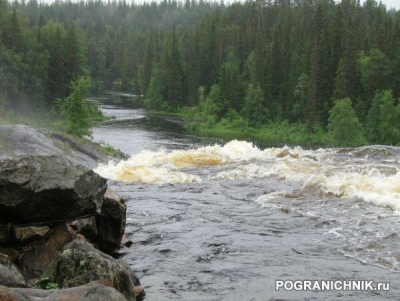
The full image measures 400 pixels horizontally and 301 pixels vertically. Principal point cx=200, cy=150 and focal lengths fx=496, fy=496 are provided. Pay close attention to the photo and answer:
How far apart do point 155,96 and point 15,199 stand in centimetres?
9695

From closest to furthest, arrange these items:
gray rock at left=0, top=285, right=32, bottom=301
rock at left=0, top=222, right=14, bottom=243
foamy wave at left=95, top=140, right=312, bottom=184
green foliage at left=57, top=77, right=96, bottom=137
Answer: gray rock at left=0, top=285, right=32, bottom=301, rock at left=0, top=222, right=14, bottom=243, foamy wave at left=95, top=140, right=312, bottom=184, green foliage at left=57, top=77, right=96, bottom=137

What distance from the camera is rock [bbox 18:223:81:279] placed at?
1159 centimetres

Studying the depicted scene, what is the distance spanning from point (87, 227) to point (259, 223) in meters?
7.22

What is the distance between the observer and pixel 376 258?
14.6 m

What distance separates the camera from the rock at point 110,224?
14789 mm

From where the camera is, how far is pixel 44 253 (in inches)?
476

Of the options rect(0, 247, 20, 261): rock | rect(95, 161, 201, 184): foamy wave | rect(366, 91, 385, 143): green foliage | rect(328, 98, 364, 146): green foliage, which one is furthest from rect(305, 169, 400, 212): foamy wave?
rect(366, 91, 385, 143): green foliage

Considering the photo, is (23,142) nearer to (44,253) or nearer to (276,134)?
(44,253)

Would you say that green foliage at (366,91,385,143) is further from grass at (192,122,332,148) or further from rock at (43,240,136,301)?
rock at (43,240,136,301)

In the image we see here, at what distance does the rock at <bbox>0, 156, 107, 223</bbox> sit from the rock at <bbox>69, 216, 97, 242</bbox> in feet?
1.90

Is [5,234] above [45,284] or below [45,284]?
above

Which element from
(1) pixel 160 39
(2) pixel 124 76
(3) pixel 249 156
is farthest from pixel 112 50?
(3) pixel 249 156

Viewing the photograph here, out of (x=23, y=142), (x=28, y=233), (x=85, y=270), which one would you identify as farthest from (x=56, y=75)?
(x=85, y=270)

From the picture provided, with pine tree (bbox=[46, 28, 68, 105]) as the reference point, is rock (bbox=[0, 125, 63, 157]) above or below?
below
